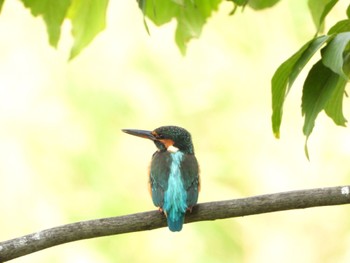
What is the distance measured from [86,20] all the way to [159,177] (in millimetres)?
988

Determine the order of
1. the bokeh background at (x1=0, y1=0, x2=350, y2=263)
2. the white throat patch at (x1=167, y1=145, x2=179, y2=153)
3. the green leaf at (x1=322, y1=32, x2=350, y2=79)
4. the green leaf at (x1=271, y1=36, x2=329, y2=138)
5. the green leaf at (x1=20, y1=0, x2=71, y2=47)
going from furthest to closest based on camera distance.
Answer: the bokeh background at (x1=0, y1=0, x2=350, y2=263)
the white throat patch at (x1=167, y1=145, x2=179, y2=153)
the green leaf at (x1=20, y1=0, x2=71, y2=47)
the green leaf at (x1=271, y1=36, x2=329, y2=138)
the green leaf at (x1=322, y1=32, x2=350, y2=79)

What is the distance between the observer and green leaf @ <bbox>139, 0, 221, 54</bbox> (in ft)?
7.06

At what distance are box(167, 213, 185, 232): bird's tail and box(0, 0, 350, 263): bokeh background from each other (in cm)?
268

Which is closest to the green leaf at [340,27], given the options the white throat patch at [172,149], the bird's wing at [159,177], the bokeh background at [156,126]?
the bird's wing at [159,177]

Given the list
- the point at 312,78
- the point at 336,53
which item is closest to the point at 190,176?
the point at 312,78

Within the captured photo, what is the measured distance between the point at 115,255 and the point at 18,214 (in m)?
0.67

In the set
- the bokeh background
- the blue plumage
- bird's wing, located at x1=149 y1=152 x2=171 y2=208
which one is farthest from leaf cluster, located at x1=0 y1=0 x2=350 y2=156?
the bokeh background

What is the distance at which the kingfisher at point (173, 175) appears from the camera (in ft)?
9.07

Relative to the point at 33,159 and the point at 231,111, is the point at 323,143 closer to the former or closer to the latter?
the point at 231,111

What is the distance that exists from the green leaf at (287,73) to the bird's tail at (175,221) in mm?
996

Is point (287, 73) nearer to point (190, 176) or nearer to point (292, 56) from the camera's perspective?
point (292, 56)

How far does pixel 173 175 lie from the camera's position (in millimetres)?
3027

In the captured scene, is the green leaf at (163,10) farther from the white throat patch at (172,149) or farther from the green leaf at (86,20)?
the white throat patch at (172,149)

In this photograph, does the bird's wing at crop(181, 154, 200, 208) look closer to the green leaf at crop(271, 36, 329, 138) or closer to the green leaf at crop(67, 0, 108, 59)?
the green leaf at crop(67, 0, 108, 59)
